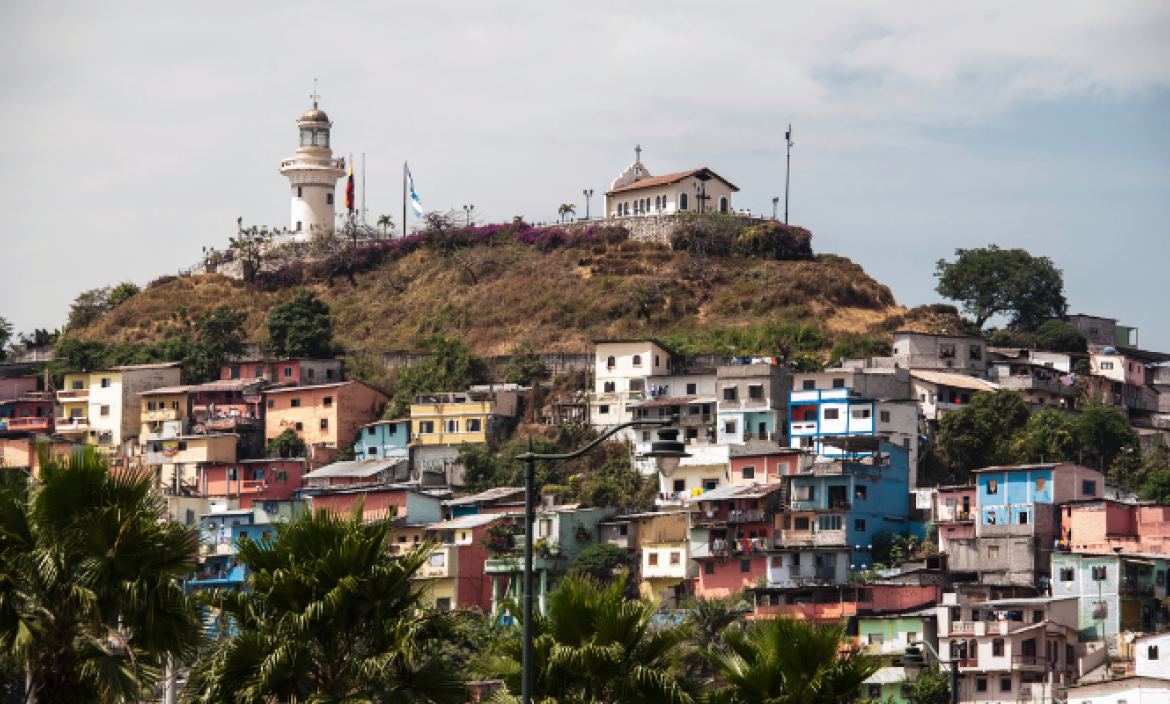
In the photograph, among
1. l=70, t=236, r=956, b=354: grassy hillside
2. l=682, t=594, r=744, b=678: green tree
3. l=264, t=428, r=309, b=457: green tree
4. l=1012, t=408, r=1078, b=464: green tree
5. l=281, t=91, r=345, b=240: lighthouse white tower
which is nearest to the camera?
l=682, t=594, r=744, b=678: green tree

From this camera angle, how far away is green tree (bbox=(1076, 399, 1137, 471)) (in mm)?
69125

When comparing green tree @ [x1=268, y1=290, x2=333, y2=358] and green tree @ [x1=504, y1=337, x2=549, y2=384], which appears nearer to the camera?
green tree @ [x1=504, y1=337, x2=549, y2=384]

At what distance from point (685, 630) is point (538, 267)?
7734cm

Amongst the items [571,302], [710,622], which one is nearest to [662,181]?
[571,302]

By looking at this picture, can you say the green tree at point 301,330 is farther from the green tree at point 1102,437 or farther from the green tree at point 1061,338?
the green tree at point 1102,437

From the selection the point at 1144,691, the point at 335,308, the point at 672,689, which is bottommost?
the point at 1144,691

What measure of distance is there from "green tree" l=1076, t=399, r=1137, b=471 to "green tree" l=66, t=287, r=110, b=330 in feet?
216

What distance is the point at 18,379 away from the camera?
93.9 metres

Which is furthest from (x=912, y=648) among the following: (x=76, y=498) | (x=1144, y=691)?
(x=1144, y=691)

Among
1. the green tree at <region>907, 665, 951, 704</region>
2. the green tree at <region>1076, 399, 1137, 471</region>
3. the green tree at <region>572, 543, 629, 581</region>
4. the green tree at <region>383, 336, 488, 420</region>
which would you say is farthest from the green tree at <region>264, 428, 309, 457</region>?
the green tree at <region>907, 665, 951, 704</region>

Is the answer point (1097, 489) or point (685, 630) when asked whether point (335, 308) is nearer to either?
point (1097, 489)

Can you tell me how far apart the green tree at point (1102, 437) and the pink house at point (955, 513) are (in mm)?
7626

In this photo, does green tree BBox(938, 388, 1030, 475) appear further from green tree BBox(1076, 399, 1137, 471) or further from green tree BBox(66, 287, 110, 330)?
green tree BBox(66, 287, 110, 330)

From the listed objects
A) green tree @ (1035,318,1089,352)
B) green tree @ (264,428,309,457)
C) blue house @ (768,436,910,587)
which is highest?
green tree @ (1035,318,1089,352)
